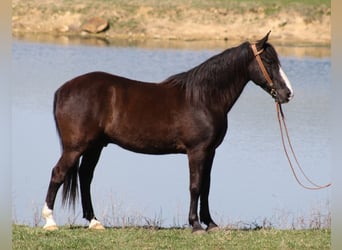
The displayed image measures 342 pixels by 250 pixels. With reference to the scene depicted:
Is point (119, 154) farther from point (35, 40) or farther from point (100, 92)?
point (35, 40)

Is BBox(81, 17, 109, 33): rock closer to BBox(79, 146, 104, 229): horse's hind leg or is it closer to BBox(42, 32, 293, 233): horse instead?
BBox(79, 146, 104, 229): horse's hind leg

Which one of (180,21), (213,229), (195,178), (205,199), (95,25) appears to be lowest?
(213,229)

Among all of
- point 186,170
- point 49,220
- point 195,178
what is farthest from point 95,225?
point 186,170

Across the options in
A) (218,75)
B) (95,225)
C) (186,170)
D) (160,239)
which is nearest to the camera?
(160,239)

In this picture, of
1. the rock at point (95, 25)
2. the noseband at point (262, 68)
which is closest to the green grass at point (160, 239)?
the noseband at point (262, 68)

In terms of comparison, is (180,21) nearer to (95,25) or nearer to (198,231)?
(95,25)

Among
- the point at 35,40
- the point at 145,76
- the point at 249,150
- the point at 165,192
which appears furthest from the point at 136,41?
the point at 165,192

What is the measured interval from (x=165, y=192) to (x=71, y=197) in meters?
3.47

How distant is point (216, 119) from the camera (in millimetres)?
7277

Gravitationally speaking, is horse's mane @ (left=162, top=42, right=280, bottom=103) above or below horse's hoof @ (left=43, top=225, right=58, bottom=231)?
above

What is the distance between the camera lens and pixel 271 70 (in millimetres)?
7332

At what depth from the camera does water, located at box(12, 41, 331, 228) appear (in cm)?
967

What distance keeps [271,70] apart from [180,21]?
27.2m

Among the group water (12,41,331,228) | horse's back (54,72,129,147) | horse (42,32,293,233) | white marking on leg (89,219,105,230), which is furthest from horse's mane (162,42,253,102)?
water (12,41,331,228)
